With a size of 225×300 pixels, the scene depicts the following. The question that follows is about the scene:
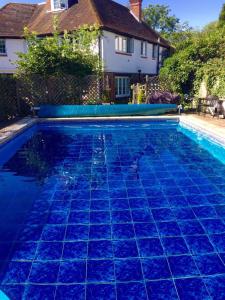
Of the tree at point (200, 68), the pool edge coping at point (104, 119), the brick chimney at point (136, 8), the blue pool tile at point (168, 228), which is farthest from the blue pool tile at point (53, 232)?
the brick chimney at point (136, 8)

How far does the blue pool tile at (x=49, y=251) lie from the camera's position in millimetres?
3883

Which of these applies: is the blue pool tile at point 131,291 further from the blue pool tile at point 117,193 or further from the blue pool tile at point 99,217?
the blue pool tile at point 117,193

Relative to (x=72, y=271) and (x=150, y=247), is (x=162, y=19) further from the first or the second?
(x=72, y=271)

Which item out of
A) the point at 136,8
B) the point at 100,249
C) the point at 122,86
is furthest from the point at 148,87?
the point at 136,8

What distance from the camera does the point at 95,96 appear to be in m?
16.5

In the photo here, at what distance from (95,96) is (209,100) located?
630cm

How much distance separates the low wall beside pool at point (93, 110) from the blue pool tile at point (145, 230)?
1046 cm

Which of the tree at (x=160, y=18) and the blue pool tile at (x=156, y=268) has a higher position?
the tree at (x=160, y=18)

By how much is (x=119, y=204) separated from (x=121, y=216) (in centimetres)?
49

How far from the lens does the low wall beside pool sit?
14461 millimetres

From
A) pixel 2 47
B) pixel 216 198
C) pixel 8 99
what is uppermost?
pixel 2 47

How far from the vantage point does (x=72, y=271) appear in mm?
3604

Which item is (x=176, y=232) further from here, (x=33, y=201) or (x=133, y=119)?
(x=133, y=119)

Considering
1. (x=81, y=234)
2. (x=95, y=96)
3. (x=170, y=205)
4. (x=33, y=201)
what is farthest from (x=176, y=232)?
(x=95, y=96)
